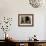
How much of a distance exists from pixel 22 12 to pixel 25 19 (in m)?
0.27

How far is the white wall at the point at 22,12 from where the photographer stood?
457 centimetres

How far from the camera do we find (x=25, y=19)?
15.2 feet

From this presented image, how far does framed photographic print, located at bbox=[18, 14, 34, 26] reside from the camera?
15.1 feet

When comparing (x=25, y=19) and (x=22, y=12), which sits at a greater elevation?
(x=22, y=12)

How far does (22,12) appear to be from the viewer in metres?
4.62

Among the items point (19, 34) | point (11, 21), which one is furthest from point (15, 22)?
point (19, 34)

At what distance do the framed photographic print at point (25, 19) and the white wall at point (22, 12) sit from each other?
10 centimetres

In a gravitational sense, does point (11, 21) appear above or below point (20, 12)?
below

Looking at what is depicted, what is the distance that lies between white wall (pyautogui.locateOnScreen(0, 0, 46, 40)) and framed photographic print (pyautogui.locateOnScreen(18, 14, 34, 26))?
105 mm

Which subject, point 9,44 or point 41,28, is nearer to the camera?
point 9,44

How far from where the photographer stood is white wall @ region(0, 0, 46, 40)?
15.0 feet

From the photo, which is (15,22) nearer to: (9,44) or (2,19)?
(2,19)

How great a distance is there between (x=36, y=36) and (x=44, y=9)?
98cm

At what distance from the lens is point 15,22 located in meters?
4.61
